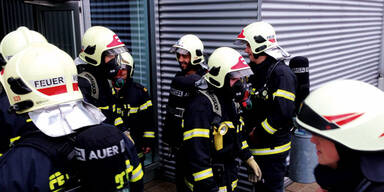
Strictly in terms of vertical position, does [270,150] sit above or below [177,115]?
below

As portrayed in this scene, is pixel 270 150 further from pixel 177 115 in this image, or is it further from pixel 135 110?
pixel 135 110

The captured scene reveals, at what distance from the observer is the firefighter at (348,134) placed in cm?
162

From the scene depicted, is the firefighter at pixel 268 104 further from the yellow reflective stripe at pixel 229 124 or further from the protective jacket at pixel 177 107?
the protective jacket at pixel 177 107

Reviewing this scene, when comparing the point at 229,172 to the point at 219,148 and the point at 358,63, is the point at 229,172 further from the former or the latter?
the point at 358,63

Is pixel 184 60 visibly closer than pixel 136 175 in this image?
No

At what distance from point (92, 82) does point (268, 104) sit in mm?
2188

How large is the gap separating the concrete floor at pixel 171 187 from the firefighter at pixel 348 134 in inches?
153

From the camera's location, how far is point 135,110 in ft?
15.0

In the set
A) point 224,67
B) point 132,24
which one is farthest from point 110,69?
point 132,24

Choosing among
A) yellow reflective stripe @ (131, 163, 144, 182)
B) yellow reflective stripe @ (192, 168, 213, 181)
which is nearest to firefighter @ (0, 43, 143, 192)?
yellow reflective stripe @ (131, 163, 144, 182)

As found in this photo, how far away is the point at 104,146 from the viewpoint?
5.76 feet

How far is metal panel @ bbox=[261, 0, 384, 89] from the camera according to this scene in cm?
517

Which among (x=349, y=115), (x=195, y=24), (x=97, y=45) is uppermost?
(x=195, y=24)

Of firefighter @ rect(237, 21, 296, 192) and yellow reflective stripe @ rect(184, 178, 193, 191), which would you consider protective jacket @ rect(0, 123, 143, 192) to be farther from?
firefighter @ rect(237, 21, 296, 192)
